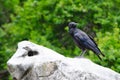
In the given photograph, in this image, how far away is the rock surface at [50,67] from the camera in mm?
11852

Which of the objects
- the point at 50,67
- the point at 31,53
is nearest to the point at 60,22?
the point at 31,53

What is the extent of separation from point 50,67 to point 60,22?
856 centimetres

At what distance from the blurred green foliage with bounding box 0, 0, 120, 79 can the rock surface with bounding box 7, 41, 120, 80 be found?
608 cm

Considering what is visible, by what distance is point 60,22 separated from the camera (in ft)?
67.3

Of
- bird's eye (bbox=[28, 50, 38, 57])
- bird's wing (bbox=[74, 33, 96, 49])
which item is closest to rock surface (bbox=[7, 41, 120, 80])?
bird's eye (bbox=[28, 50, 38, 57])

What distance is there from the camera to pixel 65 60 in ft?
39.6

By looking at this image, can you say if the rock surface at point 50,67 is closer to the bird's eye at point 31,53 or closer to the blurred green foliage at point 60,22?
the bird's eye at point 31,53

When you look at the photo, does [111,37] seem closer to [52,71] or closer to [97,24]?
[97,24]

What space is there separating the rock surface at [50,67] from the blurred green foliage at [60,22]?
6084 mm

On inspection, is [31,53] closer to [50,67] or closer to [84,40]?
[50,67]

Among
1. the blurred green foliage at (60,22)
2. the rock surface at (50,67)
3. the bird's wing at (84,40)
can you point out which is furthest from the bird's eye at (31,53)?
the blurred green foliage at (60,22)

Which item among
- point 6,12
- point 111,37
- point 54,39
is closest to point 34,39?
point 54,39

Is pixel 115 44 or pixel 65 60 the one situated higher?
pixel 65 60

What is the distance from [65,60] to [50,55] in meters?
0.38
